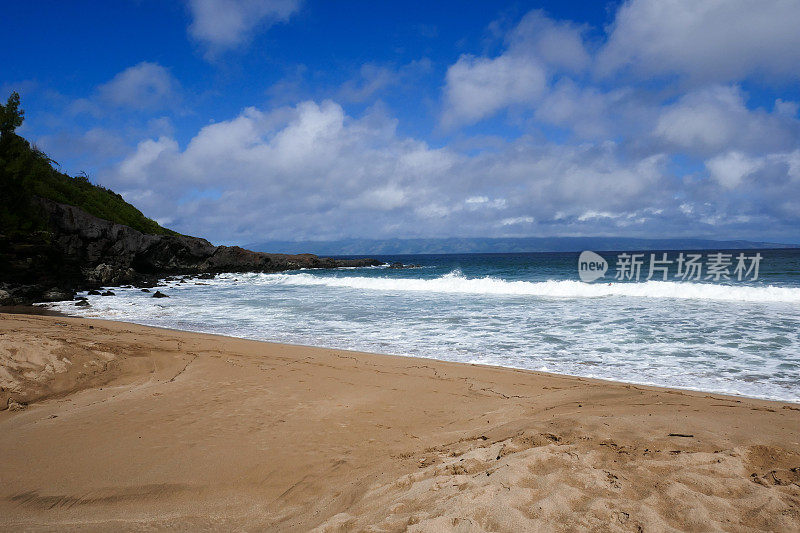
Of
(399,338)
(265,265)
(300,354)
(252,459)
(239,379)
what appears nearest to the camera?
(252,459)

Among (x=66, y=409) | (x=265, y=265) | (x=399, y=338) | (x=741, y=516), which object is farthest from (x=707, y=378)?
(x=265, y=265)

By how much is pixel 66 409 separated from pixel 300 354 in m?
4.17

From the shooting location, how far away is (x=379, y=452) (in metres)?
4.03

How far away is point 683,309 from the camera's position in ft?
50.6

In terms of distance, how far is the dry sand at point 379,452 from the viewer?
8.52ft

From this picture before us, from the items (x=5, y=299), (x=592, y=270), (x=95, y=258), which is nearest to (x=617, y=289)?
(x=592, y=270)

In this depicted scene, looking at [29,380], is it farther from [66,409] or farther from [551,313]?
[551,313]

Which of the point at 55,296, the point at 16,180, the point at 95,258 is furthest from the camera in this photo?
the point at 95,258

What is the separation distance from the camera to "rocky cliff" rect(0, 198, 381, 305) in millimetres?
20797

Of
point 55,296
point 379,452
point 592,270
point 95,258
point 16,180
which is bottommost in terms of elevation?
point 379,452

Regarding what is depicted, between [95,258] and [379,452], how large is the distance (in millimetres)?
40760

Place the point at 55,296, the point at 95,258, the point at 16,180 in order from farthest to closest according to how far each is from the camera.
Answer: the point at 95,258, the point at 16,180, the point at 55,296

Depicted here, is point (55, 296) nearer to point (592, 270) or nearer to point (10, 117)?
point (10, 117)

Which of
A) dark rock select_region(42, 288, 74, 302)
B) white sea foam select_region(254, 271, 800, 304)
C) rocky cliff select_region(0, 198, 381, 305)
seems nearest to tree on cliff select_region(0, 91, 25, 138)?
rocky cliff select_region(0, 198, 381, 305)
